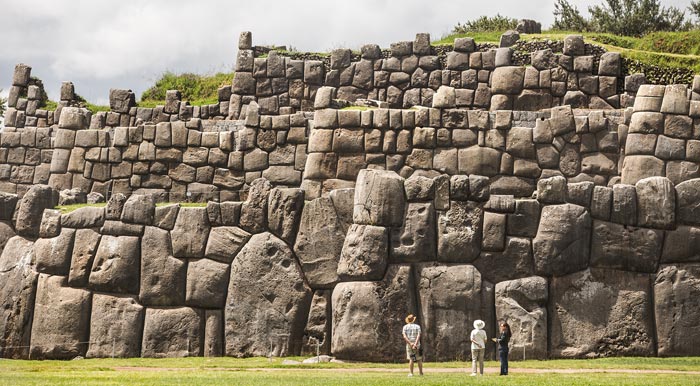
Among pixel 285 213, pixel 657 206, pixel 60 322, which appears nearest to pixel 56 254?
pixel 60 322

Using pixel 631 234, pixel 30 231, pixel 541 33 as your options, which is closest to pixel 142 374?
pixel 30 231

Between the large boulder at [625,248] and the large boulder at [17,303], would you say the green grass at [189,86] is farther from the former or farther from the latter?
the large boulder at [625,248]

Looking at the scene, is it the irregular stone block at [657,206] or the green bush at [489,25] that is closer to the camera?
the irregular stone block at [657,206]

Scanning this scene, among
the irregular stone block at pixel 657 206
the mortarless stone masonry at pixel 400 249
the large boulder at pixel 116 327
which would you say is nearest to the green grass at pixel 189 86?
the mortarless stone masonry at pixel 400 249

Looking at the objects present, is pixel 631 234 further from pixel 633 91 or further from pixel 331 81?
pixel 331 81

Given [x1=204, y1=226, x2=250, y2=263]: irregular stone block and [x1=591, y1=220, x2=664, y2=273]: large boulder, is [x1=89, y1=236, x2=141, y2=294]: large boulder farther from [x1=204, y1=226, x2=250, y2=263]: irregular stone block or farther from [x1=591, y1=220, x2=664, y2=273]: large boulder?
[x1=591, y1=220, x2=664, y2=273]: large boulder

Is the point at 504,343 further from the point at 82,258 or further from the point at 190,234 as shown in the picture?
the point at 82,258

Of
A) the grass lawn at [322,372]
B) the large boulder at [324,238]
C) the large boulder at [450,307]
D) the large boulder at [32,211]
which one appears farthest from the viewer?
the large boulder at [32,211]

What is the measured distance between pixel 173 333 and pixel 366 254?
15.0 ft

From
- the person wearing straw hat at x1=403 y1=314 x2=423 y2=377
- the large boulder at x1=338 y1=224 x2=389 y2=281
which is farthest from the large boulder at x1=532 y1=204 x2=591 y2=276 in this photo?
the person wearing straw hat at x1=403 y1=314 x2=423 y2=377

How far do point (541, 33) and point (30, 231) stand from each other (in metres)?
20.9

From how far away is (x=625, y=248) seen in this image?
24.4 metres

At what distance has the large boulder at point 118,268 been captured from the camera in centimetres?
2561

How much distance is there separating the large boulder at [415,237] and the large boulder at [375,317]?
0.95 ft
